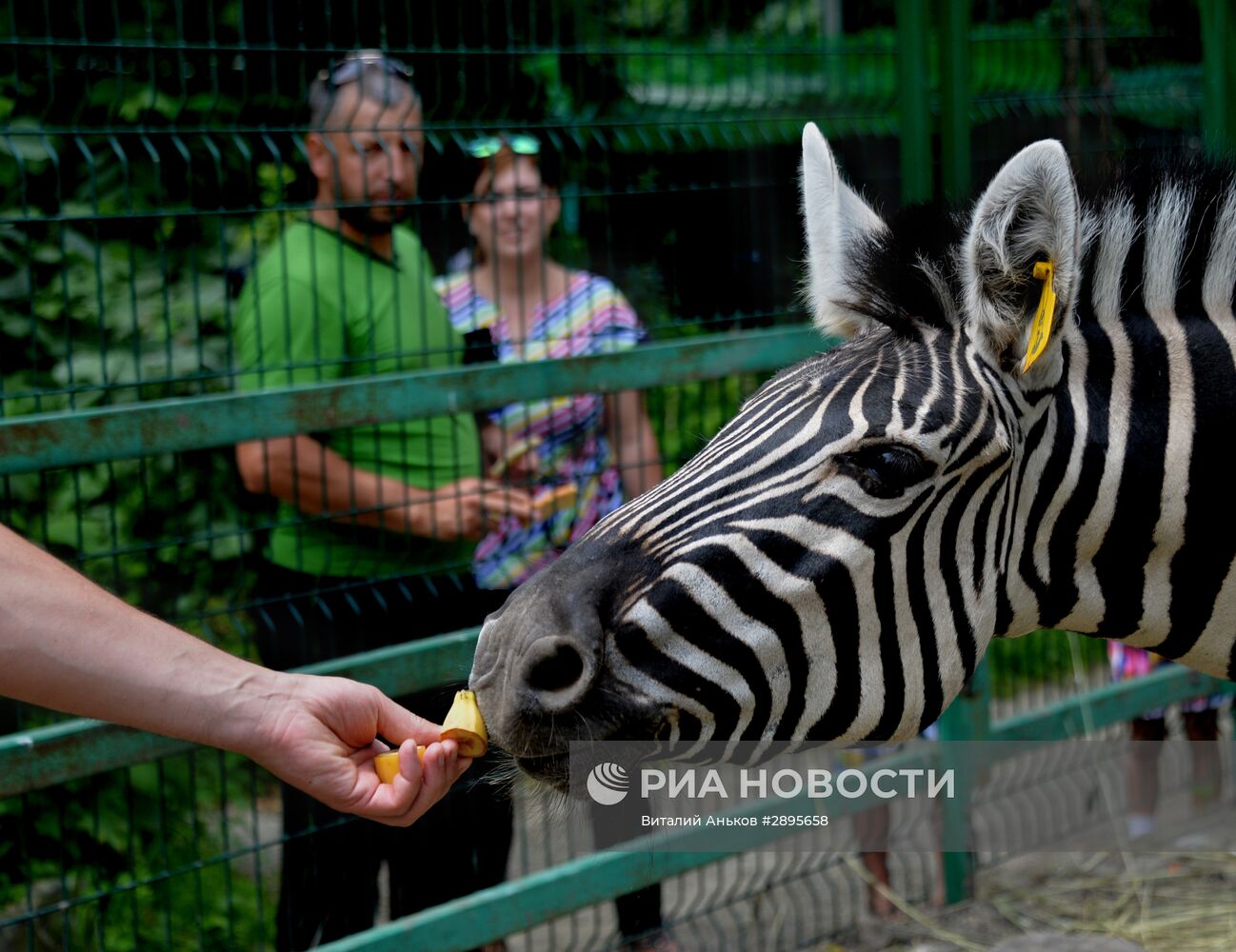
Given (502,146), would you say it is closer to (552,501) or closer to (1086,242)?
(552,501)

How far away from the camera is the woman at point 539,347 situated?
12.8 ft

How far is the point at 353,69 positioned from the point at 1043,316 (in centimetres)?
215

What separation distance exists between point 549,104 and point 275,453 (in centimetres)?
139

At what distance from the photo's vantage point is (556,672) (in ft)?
6.38

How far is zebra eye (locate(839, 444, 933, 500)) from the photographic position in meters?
2.07

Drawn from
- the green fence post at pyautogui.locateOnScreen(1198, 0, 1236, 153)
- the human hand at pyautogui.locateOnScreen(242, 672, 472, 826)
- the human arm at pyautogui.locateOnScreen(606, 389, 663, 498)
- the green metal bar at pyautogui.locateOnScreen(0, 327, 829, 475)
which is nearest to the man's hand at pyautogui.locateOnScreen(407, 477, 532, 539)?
the green metal bar at pyautogui.locateOnScreen(0, 327, 829, 475)

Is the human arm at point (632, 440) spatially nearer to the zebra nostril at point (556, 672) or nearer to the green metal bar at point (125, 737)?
the green metal bar at point (125, 737)

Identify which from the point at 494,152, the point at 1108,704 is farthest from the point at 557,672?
the point at 1108,704

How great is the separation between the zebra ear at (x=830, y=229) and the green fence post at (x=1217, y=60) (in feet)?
10.9

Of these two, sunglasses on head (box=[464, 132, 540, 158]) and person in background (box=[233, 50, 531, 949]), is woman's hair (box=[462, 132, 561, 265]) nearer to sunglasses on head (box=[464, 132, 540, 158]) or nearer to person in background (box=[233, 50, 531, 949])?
sunglasses on head (box=[464, 132, 540, 158])

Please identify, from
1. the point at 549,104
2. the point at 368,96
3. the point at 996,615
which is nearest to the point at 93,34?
the point at 368,96

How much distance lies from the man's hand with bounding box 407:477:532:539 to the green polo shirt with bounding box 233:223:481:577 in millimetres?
58

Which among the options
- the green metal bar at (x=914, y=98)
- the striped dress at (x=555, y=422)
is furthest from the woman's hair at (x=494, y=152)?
the green metal bar at (x=914, y=98)

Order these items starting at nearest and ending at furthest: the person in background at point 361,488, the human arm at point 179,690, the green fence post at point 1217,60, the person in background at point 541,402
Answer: the human arm at point 179,690
the person in background at point 361,488
the person in background at point 541,402
the green fence post at point 1217,60
